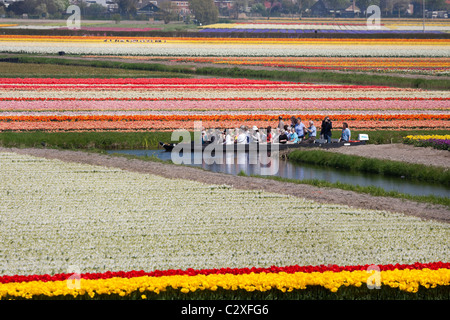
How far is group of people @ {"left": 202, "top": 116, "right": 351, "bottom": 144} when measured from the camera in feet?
106

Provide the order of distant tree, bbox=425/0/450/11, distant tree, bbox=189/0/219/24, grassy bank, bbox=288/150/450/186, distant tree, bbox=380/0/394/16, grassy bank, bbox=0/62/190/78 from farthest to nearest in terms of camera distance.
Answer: distant tree, bbox=380/0/394/16 → distant tree, bbox=425/0/450/11 → distant tree, bbox=189/0/219/24 → grassy bank, bbox=0/62/190/78 → grassy bank, bbox=288/150/450/186

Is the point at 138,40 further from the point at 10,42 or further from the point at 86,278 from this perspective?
the point at 86,278

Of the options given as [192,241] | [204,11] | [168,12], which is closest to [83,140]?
[192,241]

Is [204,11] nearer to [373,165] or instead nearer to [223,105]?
[223,105]

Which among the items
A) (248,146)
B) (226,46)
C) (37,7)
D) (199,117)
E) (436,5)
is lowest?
(248,146)

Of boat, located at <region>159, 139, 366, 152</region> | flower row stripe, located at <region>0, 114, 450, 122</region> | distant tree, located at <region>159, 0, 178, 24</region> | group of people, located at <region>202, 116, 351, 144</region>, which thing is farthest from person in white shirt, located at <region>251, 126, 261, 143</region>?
distant tree, located at <region>159, 0, 178, 24</region>

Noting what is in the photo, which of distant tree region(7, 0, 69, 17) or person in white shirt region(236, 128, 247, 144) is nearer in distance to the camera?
person in white shirt region(236, 128, 247, 144)

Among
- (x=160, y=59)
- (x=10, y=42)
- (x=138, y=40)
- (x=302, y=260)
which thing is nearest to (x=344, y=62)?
(x=160, y=59)

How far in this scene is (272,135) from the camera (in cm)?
3278

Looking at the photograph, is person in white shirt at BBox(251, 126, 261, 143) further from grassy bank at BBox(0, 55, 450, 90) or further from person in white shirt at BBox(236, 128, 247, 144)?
grassy bank at BBox(0, 55, 450, 90)

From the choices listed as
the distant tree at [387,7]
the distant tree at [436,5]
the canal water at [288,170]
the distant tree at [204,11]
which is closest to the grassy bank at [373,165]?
the canal water at [288,170]

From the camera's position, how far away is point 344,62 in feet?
249

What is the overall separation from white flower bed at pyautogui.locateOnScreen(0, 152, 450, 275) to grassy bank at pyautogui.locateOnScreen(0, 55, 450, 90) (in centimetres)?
3578

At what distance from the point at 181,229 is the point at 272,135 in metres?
13.6
